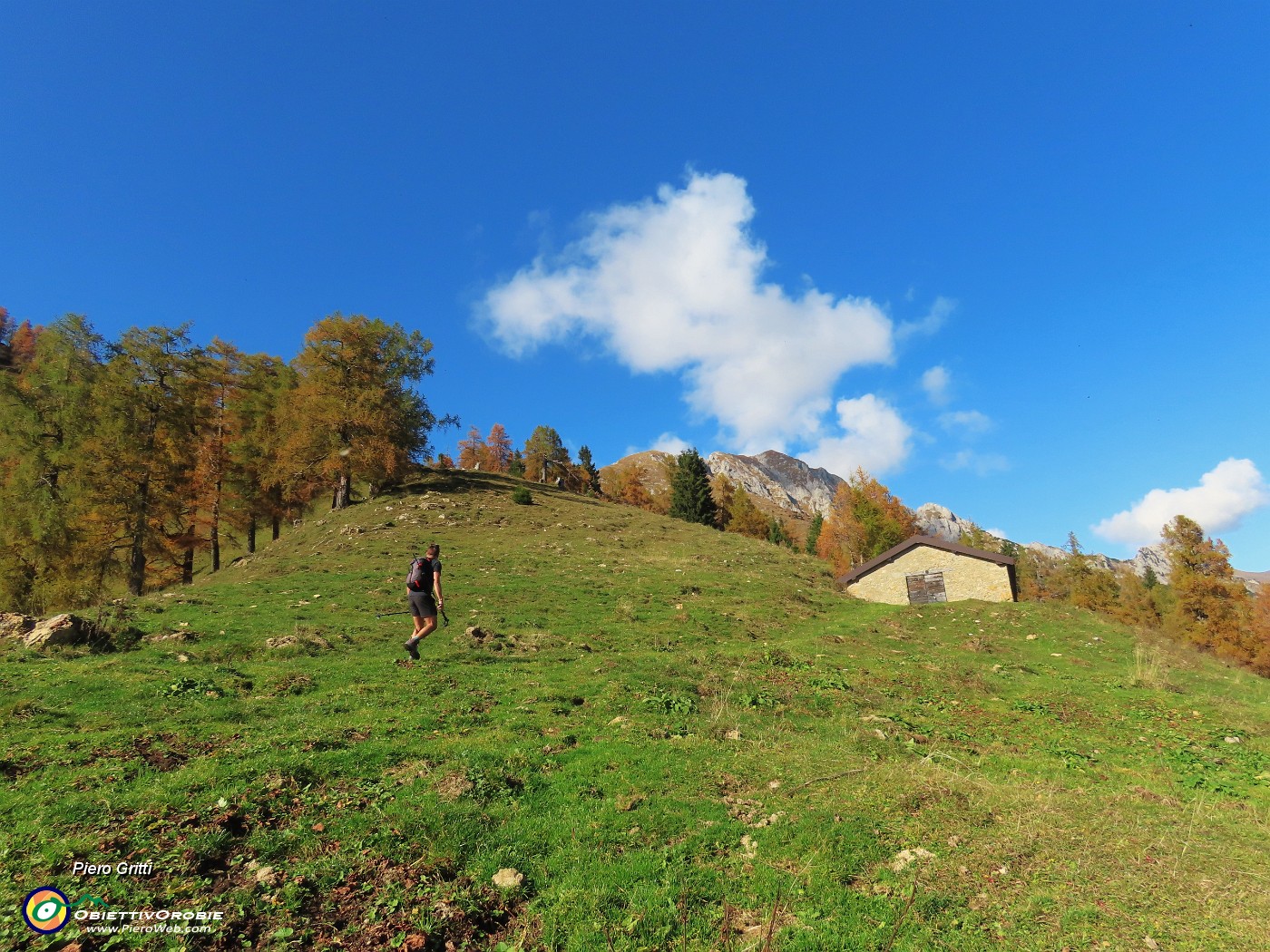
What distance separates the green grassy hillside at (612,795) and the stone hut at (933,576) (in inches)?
720

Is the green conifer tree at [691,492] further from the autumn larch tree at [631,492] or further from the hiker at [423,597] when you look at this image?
the hiker at [423,597]

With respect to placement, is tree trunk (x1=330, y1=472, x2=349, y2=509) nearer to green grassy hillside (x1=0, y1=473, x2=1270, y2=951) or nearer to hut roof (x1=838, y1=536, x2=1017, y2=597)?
green grassy hillside (x1=0, y1=473, x2=1270, y2=951)

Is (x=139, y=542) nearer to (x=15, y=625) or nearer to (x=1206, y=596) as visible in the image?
(x=15, y=625)

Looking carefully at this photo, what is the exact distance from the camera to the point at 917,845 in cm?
628

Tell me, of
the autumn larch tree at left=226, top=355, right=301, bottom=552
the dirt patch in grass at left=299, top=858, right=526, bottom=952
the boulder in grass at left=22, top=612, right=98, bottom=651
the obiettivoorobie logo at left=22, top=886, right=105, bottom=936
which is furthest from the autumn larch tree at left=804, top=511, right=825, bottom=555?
the obiettivoorobie logo at left=22, top=886, right=105, bottom=936

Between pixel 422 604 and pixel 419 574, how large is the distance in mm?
830

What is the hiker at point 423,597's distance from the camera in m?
13.3

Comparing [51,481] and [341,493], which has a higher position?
[341,493]

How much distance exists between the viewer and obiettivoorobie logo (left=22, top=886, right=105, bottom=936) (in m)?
4.21

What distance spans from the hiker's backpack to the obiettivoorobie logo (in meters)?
8.72

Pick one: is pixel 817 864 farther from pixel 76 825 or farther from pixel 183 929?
pixel 76 825

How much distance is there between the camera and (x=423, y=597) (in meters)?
13.5

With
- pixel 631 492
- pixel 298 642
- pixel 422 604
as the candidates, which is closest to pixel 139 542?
pixel 298 642

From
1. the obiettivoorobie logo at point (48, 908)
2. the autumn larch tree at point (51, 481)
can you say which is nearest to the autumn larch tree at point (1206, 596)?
the obiettivoorobie logo at point (48, 908)
